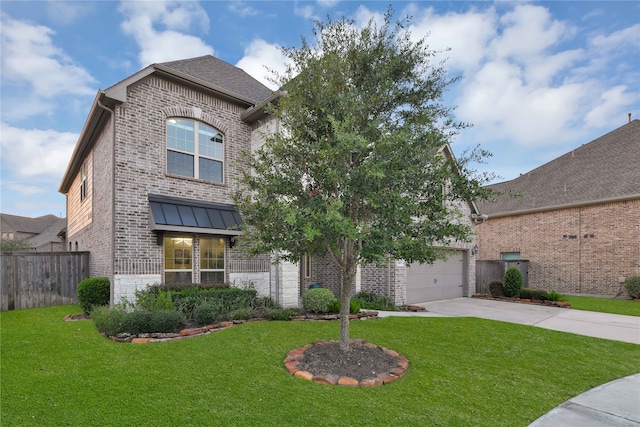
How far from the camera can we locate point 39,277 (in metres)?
9.98

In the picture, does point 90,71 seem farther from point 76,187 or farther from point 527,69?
point 527,69

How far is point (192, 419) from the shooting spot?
11.0 feet

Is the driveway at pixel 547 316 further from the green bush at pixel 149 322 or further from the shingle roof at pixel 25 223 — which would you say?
the shingle roof at pixel 25 223

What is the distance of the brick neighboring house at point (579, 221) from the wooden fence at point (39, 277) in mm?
15853

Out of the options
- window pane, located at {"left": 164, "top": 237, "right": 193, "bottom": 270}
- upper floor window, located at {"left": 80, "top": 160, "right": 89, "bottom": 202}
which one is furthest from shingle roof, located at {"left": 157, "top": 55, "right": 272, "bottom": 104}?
upper floor window, located at {"left": 80, "top": 160, "right": 89, "bottom": 202}

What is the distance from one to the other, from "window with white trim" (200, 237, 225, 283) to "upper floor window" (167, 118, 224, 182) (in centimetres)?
202

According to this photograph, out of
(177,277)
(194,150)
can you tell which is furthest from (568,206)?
(177,277)

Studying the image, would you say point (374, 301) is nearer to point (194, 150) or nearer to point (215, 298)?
point (215, 298)

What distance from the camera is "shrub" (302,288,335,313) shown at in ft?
28.2

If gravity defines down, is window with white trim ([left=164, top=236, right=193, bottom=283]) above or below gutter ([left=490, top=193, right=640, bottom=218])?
below

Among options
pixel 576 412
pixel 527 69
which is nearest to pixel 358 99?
pixel 576 412

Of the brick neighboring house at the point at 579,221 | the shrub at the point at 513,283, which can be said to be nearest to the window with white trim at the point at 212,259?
the brick neighboring house at the point at 579,221

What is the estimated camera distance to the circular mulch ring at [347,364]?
173 inches

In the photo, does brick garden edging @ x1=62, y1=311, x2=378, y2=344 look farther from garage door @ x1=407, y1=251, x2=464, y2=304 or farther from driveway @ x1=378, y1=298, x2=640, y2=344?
garage door @ x1=407, y1=251, x2=464, y2=304
